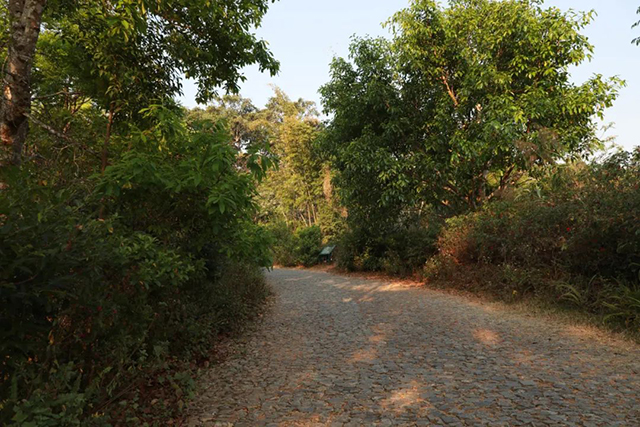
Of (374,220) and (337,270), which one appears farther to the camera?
(337,270)

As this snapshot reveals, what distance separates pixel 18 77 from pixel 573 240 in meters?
8.98

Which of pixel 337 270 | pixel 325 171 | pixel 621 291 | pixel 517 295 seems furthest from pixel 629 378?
pixel 325 171

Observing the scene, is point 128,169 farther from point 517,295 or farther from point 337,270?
point 337,270

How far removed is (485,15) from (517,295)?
333 inches

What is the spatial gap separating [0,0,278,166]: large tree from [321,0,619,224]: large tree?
19.5 ft

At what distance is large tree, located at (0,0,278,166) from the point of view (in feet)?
13.0

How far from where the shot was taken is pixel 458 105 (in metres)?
11.8

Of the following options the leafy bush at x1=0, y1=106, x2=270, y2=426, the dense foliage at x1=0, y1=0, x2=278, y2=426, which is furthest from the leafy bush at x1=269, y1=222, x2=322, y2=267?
the leafy bush at x1=0, y1=106, x2=270, y2=426

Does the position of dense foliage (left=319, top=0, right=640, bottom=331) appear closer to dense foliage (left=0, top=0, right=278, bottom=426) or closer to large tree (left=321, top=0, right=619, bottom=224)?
large tree (left=321, top=0, right=619, bottom=224)

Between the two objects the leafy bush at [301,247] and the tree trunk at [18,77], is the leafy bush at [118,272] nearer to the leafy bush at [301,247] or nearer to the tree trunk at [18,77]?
the tree trunk at [18,77]

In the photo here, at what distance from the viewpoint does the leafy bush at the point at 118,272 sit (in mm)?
2115

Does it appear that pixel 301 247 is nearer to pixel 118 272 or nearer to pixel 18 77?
pixel 18 77

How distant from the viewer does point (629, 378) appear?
4137 millimetres

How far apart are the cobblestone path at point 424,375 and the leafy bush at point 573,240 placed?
106 cm
